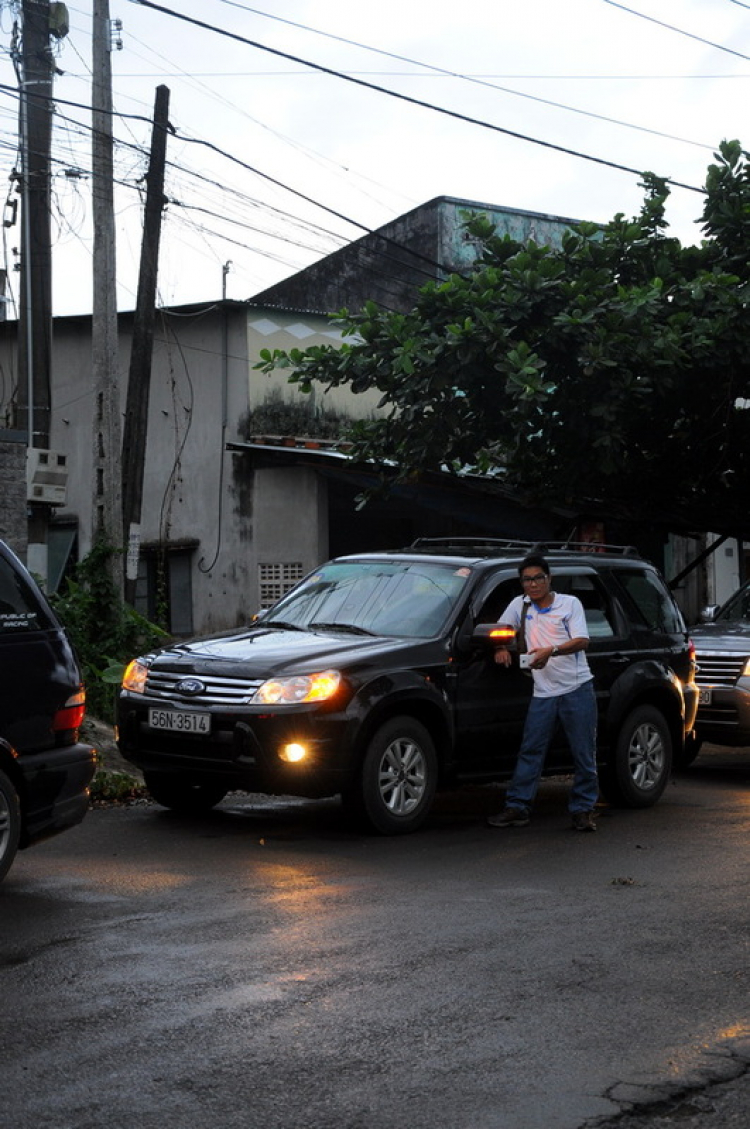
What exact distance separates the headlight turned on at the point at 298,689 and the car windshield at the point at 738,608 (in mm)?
6816

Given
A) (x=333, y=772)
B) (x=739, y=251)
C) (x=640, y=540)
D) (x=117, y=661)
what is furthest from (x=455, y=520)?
(x=333, y=772)

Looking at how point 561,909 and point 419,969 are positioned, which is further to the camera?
point 561,909

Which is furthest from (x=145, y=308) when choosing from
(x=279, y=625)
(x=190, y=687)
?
(x=190, y=687)

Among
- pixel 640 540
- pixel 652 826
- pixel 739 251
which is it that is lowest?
pixel 652 826

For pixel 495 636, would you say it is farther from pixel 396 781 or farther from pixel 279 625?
pixel 279 625

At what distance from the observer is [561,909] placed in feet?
22.7

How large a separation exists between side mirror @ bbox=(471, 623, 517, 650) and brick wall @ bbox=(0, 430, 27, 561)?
5366 millimetres

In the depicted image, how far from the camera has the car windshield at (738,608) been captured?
572 inches

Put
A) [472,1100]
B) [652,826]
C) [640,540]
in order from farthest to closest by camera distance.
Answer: [640,540]
[652,826]
[472,1100]

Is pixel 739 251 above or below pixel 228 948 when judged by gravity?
above

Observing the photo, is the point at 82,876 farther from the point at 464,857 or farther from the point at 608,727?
the point at 608,727

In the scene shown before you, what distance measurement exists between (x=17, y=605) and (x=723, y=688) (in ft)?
24.6

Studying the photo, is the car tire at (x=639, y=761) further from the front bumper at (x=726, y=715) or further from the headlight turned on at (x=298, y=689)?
the headlight turned on at (x=298, y=689)

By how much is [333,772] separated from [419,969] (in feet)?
9.84
